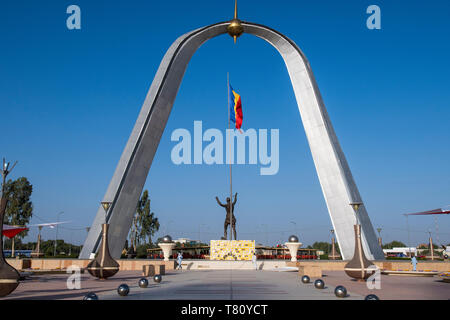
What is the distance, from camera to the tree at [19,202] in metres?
47.8

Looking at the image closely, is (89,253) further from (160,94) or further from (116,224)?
(160,94)

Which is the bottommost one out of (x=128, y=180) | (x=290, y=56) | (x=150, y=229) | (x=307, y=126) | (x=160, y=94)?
(x=150, y=229)

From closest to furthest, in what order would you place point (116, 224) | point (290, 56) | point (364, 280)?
point (364, 280), point (116, 224), point (290, 56)

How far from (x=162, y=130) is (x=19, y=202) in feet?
105

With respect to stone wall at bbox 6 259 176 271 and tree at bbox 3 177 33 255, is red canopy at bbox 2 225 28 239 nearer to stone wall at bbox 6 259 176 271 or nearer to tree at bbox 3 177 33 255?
stone wall at bbox 6 259 176 271

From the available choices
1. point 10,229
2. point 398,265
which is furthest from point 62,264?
point 398,265

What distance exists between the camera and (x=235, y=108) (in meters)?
31.0

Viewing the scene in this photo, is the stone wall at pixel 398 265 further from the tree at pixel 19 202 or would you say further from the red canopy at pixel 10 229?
the tree at pixel 19 202

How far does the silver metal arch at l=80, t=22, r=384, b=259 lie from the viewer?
951 inches

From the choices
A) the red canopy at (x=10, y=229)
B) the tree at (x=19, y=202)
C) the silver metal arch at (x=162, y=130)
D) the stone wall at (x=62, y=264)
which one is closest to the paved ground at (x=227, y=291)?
the stone wall at (x=62, y=264)

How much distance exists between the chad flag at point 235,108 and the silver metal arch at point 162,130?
4.73m
